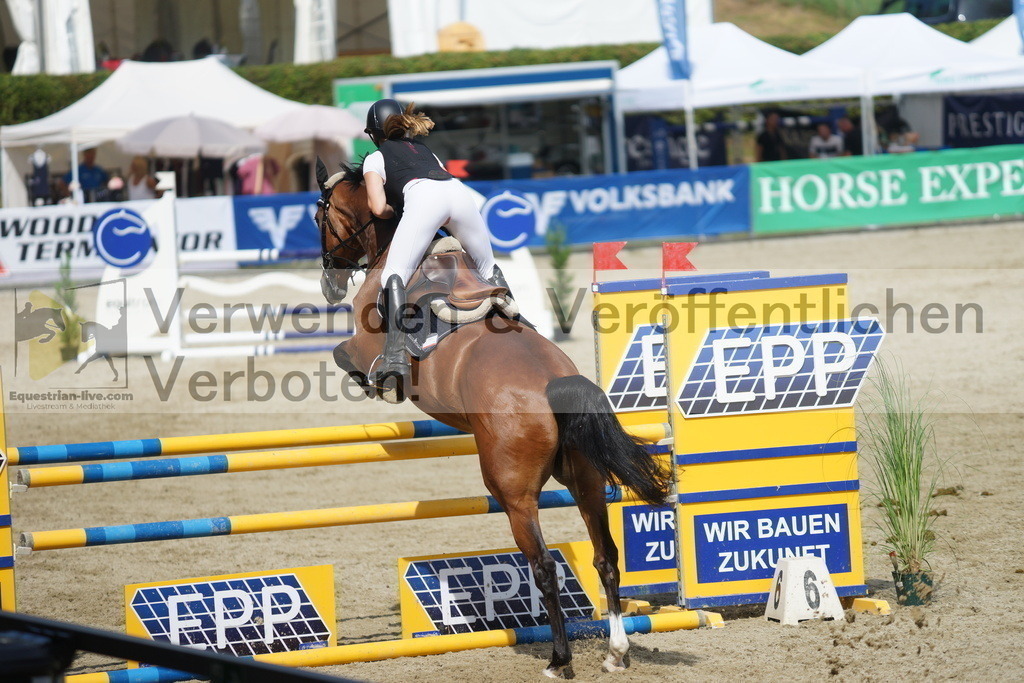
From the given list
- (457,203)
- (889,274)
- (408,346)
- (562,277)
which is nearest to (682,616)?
(408,346)

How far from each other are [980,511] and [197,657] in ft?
16.0

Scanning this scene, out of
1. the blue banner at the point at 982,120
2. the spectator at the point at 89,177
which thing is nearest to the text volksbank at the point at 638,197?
the spectator at the point at 89,177

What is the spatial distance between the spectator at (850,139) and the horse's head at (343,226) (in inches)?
710

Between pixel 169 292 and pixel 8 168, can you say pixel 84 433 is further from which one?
pixel 8 168

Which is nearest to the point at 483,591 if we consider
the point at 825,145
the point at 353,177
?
the point at 353,177

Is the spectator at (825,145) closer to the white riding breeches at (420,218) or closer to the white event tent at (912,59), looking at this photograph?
the white event tent at (912,59)

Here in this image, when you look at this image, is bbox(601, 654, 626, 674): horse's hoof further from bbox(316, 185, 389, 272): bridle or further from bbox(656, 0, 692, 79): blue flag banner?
bbox(656, 0, 692, 79): blue flag banner

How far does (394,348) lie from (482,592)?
3.47 ft

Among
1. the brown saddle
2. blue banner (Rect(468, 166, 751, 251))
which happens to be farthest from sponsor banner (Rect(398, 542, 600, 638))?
blue banner (Rect(468, 166, 751, 251))

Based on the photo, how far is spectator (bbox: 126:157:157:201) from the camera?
58.2 feet

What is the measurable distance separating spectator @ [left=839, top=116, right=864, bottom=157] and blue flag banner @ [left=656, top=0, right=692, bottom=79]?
3980 millimetres

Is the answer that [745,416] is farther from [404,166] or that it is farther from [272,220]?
[272,220]

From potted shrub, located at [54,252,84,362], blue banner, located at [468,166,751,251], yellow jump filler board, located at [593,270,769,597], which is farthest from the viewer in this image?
blue banner, located at [468,166,751,251]

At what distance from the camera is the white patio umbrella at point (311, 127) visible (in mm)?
17484
